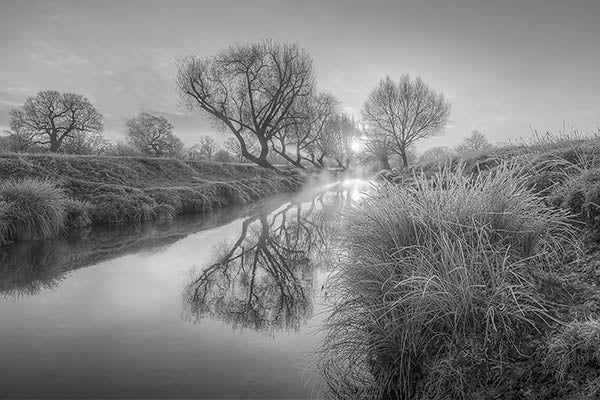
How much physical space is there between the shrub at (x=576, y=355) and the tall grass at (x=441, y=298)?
0.46 ft

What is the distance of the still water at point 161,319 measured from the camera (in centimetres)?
202

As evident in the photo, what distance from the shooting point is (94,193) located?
8258 millimetres

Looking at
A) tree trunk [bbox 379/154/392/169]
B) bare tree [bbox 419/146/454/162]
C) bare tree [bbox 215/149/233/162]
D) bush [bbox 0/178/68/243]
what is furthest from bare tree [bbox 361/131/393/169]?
bush [bbox 0/178/68/243]

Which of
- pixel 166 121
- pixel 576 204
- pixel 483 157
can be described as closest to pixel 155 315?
pixel 576 204

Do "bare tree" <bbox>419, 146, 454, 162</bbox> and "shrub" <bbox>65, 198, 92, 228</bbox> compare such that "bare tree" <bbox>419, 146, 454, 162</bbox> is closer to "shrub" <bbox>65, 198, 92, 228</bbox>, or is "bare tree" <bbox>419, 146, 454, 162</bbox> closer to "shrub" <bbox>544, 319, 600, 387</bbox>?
"shrub" <bbox>544, 319, 600, 387</bbox>

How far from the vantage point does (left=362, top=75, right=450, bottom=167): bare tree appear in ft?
86.7

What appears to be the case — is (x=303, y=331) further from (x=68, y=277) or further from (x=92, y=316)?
(x=68, y=277)

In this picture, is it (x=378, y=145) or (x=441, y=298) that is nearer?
(x=441, y=298)

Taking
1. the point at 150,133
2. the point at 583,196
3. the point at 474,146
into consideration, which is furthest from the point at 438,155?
the point at 150,133

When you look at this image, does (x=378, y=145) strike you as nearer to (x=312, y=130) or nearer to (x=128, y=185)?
(x=312, y=130)

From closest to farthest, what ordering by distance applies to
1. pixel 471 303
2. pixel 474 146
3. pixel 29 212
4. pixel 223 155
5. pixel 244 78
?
1. pixel 471 303
2. pixel 29 212
3. pixel 474 146
4. pixel 244 78
5. pixel 223 155

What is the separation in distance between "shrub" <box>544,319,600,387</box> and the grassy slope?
323 inches

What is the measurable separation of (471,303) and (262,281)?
2.49 m

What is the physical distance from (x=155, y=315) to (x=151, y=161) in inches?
452
